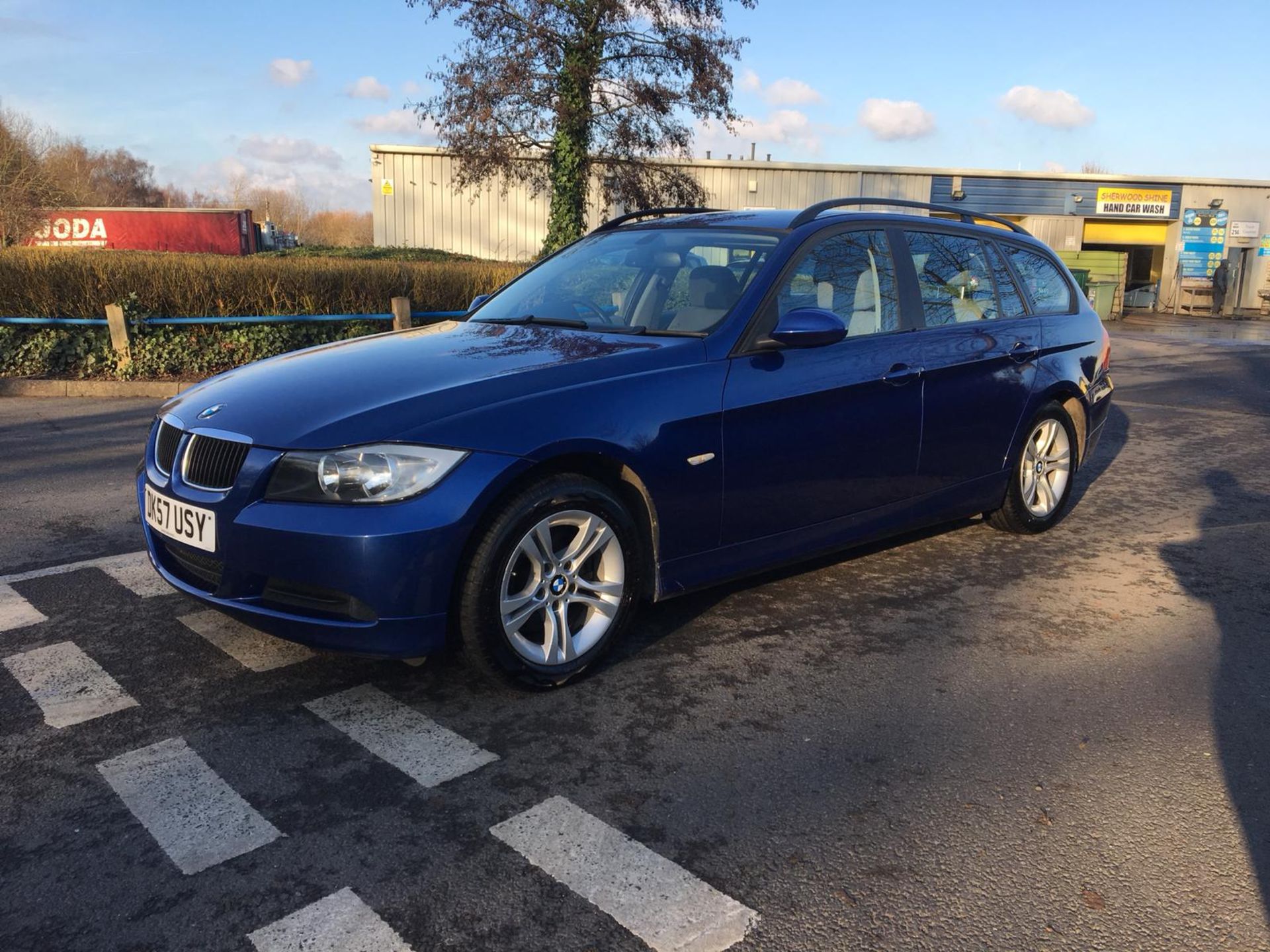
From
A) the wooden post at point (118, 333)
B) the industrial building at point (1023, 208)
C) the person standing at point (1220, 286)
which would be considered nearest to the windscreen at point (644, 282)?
the wooden post at point (118, 333)

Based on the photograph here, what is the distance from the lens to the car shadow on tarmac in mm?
2857

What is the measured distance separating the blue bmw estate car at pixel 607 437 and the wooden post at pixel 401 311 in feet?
24.1

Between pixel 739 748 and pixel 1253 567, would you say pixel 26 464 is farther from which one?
pixel 1253 567

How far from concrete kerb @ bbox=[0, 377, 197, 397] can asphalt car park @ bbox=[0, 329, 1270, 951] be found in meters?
6.58

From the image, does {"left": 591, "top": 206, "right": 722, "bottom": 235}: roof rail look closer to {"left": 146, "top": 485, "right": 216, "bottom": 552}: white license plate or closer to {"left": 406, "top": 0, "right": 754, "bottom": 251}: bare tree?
{"left": 146, "top": 485, "right": 216, "bottom": 552}: white license plate

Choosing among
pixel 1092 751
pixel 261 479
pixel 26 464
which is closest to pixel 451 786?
pixel 261 479

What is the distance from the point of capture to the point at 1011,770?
3.02m

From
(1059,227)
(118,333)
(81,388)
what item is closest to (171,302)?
(118,333)

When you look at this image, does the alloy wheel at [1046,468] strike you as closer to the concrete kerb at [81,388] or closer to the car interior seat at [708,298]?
the car interior seat at [708,298]

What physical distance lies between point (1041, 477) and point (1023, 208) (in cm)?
3157

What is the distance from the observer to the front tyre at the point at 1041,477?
538 cm

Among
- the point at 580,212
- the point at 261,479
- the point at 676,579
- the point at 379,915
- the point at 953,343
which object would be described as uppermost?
the point at 580,212

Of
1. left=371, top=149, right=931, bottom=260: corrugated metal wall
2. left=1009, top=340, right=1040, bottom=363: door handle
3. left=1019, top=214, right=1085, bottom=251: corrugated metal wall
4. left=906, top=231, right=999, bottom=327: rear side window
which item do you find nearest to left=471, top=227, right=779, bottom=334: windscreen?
left=906, top=231, right=999, bottom=327: rear side window

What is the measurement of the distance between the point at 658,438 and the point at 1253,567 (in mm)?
3460
